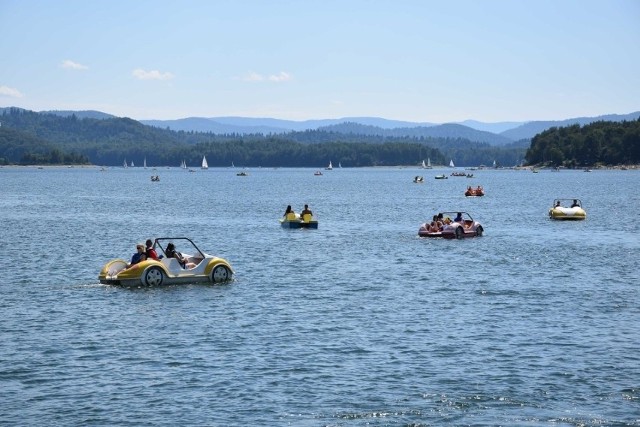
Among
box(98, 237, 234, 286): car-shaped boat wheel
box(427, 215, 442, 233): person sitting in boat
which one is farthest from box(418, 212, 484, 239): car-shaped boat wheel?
box(98, 237, 234, 286): car-shaped boat wheel

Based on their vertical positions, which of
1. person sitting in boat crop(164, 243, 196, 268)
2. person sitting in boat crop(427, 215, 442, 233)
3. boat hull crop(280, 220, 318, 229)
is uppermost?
person sitting in boat crop(164, 243, 196, 268)

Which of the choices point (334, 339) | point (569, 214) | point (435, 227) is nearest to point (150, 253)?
point (334, 339)

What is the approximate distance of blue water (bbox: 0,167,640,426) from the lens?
2198 centimetres

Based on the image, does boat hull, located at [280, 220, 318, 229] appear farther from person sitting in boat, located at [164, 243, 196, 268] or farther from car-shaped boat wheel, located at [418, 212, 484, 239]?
person sitting in boat, located at [164, 243, 196, 268]

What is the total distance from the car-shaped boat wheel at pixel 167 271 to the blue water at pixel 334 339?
688 millimetres

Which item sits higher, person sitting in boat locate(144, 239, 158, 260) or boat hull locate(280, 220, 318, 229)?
person sitting in boat locate(144, 239, 158, 260)

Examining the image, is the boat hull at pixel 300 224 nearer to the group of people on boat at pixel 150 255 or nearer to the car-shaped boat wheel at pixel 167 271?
the car-shaped boat wheel at pixel 167 271

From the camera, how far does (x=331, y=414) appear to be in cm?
2142

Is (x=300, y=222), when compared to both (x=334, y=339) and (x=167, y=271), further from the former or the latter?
(x=334, y=339)

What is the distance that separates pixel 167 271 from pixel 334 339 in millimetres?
13822

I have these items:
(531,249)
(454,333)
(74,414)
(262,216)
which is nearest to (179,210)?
(262,216)

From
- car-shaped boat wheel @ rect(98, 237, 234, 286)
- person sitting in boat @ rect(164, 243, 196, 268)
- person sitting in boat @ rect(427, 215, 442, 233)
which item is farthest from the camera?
person sitting in boat @ rect(427, 215, 442, 233)

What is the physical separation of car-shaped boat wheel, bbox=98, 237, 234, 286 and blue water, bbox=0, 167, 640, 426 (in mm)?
688

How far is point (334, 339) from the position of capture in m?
29.6
